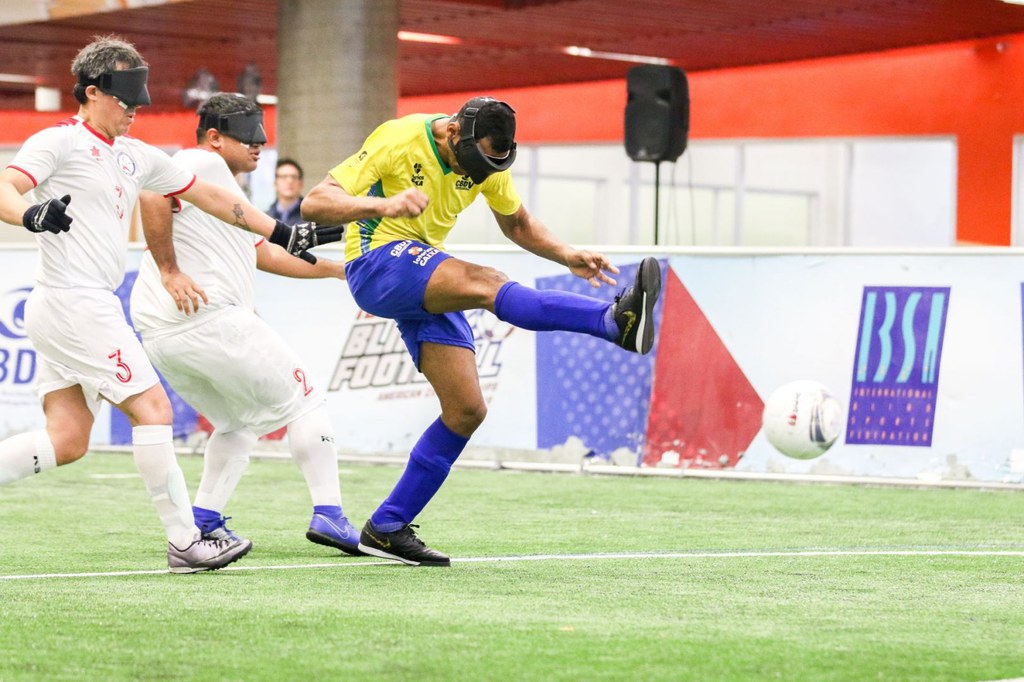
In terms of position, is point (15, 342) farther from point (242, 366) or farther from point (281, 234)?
point (281, 234)

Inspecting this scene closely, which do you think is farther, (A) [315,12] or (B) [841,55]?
(B) [841,55]

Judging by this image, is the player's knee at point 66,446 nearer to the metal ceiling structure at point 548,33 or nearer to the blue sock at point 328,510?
the blue sock at point 328,510

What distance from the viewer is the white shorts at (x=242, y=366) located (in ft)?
22.5

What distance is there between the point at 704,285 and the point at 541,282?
1.07 meters

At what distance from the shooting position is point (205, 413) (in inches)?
284

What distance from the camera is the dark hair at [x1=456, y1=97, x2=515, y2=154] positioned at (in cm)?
613

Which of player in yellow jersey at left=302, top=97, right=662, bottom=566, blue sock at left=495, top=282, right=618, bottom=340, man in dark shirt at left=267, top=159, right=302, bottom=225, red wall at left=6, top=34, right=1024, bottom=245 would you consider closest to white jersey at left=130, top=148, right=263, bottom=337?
player in yellow jersey at left=302, top=97, right=662, bottom=566

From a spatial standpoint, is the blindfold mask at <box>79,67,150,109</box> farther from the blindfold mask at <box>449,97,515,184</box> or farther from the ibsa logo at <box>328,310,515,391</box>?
the ibsa logo at <box>328,310,515,391</box>

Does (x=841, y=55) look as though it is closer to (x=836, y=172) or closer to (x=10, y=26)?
(x=836, y=172)

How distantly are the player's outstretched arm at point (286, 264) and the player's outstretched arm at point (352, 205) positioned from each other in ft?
3.97

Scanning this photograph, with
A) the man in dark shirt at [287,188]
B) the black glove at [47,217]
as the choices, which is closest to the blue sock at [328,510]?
the black glove at [47,217]

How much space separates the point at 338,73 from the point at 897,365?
862 cm

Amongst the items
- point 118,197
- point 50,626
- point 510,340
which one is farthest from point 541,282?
point 50,626

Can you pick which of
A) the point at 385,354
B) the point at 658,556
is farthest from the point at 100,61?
the point at 385,354
